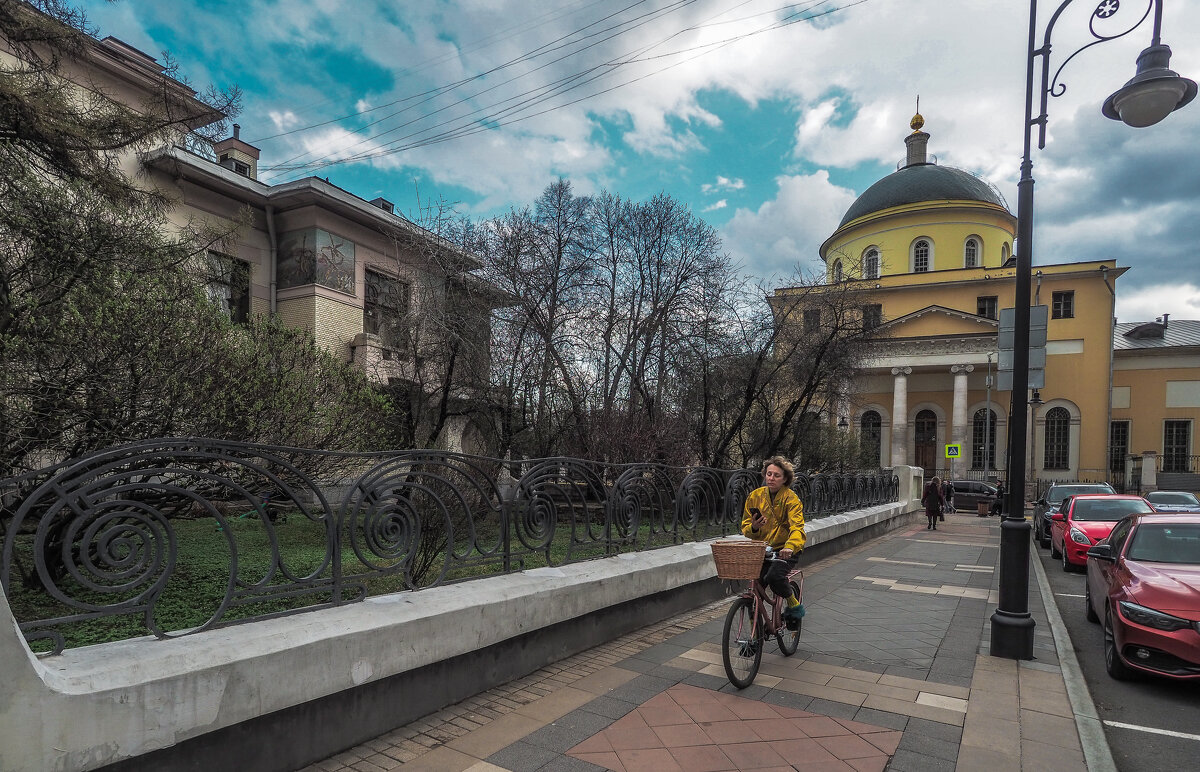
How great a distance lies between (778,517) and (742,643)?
1.07 m

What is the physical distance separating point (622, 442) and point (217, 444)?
27.9 feet

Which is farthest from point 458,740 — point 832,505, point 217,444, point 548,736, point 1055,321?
point 1055,321

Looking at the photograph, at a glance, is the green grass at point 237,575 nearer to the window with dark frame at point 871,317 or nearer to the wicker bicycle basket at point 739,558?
the wicker bicycle basket at point 739,558

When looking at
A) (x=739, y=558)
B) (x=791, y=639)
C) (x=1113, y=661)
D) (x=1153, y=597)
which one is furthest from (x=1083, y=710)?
(x=739, y=558)

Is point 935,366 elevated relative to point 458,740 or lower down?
elevated

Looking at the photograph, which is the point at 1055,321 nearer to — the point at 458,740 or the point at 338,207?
the point at 338,207

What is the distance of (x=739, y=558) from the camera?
4.80m

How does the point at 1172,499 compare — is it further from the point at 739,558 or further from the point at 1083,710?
the point at 739,558

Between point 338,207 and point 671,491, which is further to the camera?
point 338,207

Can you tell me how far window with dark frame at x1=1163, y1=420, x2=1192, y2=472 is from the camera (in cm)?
4225

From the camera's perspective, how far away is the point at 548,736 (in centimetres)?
399

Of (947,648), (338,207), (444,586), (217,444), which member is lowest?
(947,648)

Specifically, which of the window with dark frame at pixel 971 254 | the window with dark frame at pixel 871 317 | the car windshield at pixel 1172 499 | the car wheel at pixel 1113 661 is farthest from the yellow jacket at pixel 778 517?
the window with dark frame at pixel 971 254

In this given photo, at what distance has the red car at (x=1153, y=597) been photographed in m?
5.26
